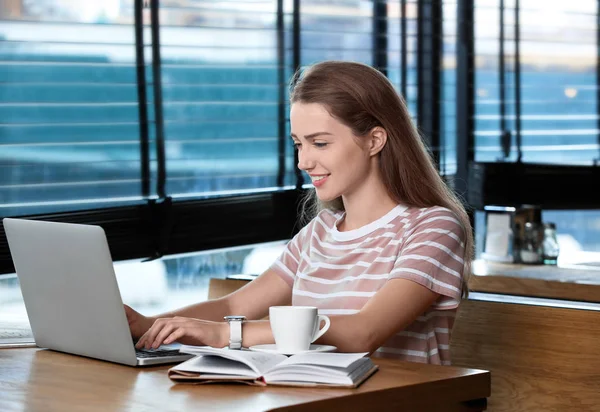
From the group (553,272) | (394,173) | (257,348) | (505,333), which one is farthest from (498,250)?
(257,348)

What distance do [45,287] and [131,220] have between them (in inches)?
50.1

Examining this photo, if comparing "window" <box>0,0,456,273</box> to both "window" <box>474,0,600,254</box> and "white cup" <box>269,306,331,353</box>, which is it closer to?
"window" <box>474,0,600,254</box>

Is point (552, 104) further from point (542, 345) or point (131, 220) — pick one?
point (542, 345)

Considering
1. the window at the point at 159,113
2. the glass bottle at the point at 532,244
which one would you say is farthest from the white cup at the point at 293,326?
the glass bottle at the point at 532,244

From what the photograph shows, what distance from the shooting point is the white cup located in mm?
1651

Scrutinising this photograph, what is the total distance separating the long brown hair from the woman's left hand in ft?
1.68

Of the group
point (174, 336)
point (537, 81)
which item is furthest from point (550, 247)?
point (174, 336)

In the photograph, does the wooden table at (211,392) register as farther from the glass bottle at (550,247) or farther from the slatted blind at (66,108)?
the glass bottle at (550,247)

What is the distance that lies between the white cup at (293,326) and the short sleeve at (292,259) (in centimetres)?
58

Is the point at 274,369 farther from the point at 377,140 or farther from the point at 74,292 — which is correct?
the point at 377,140

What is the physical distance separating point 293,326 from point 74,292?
388 mm

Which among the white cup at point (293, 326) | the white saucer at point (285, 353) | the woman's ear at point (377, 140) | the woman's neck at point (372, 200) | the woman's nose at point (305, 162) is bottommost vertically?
the white saucer at point (285, 353)

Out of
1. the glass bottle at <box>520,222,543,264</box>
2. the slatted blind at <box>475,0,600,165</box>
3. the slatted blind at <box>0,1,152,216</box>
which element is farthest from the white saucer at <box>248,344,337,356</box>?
the slatted blind at <box>475,0,600,165</box>

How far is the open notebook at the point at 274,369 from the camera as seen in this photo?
1501 millimetres
